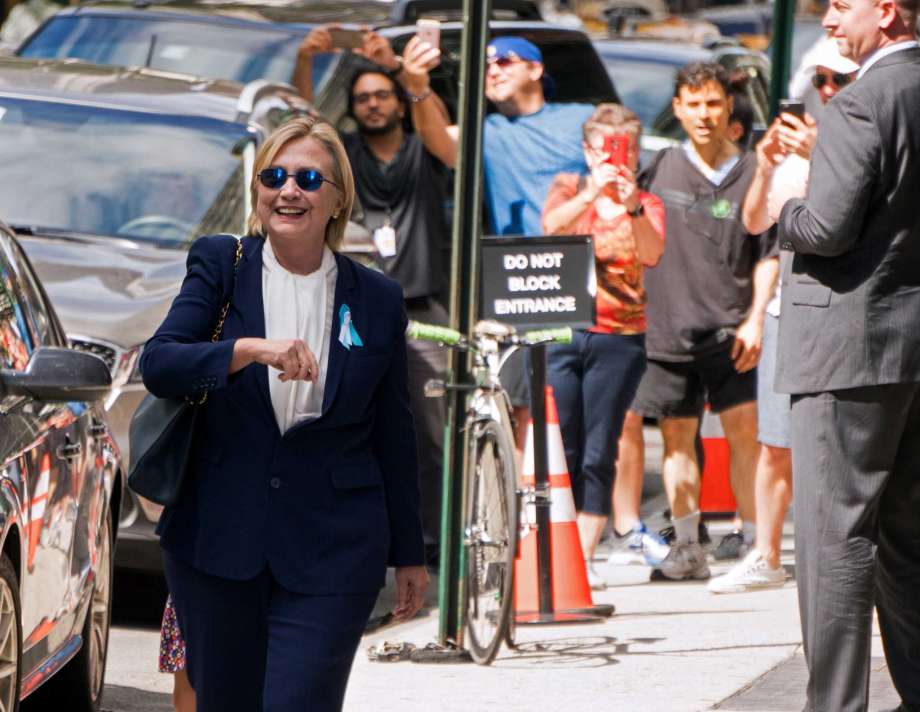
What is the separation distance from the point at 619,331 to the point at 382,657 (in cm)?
215

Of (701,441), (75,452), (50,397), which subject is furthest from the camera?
(701,441)

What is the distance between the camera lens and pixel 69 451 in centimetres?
639

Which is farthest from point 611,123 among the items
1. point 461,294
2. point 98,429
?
point 98,429

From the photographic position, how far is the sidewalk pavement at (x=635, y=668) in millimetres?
7180

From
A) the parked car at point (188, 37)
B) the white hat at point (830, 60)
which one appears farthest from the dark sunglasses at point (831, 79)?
the parked car at point (188, 37)

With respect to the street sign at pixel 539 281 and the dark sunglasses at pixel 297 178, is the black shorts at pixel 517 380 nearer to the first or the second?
the street sign at pixel 539 281

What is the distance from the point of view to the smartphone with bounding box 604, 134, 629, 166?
891cm

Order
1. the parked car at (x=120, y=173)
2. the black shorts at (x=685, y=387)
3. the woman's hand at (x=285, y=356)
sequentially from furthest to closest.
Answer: the black shorts at (x=685, y=387) < the parked car at (x=120, y=173) < the woman's hand at (x=285, y=356)

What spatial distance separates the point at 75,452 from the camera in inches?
255

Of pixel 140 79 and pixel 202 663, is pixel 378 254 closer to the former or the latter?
pixel 140 79

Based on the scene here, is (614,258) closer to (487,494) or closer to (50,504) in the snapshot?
(487,494)

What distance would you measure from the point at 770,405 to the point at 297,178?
191 inches

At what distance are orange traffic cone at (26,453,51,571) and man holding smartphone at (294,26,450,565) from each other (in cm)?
397

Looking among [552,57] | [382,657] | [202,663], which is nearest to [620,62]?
[552,57]
